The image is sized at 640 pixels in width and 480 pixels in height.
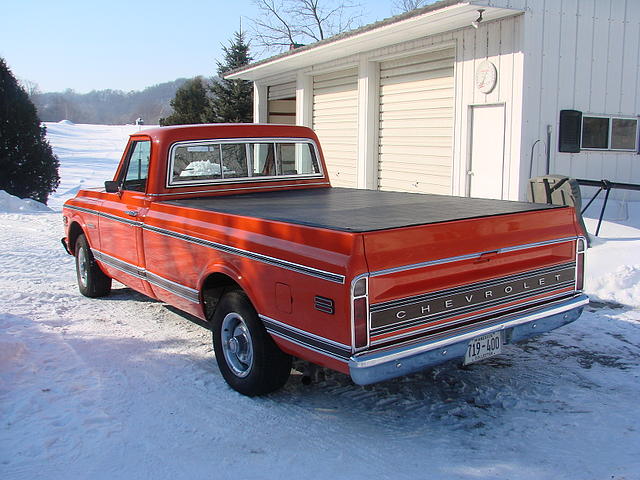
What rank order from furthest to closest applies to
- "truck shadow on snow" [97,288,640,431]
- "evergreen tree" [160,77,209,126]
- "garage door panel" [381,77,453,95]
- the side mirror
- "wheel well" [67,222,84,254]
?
"evergreen tree" [160,77,209,126]
"garage door panel" [381,77,453,95]
"wheel well" [67,222,84,254]
the side mirror
"truck shadow on snow" [97,288,640,431]

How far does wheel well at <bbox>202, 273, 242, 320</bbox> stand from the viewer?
4.59 m

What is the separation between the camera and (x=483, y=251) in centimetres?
393

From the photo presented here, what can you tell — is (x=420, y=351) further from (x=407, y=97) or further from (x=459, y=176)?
(x=407, y=97)

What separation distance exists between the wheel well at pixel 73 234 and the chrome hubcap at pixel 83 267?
22cm

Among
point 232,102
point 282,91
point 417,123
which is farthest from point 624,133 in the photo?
point 232,102

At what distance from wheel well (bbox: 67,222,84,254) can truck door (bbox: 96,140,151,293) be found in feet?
3.01

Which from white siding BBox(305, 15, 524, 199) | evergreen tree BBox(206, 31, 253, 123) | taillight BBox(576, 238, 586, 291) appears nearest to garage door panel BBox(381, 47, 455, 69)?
white siding BBox(305, 15, 524, 199)

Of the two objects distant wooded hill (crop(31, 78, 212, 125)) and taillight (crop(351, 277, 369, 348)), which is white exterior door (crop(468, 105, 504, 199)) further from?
distant wooded hill (crop(31, 78, 212, 125))

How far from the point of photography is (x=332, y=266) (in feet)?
11.3

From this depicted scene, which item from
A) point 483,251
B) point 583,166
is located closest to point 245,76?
point 583,166

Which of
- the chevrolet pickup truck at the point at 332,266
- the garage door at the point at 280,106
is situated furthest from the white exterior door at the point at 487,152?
the garage door at the point at 280,106

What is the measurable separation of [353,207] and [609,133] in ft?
22.4

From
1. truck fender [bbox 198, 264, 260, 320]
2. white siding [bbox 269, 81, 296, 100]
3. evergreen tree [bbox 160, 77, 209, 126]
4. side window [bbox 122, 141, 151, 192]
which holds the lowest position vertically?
truck fender [bbox 198, 264, 260, 320]

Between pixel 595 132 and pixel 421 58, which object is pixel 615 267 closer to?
pixel 595 132
